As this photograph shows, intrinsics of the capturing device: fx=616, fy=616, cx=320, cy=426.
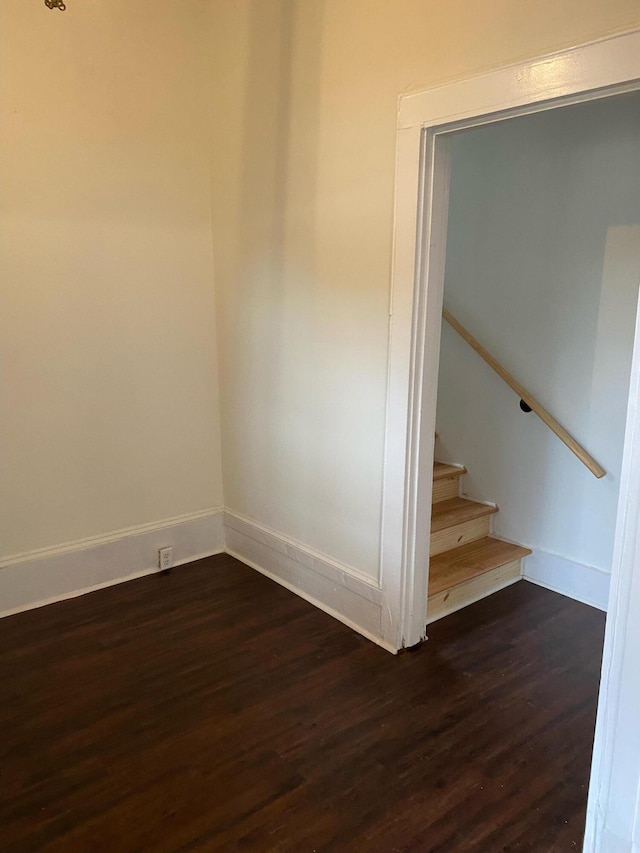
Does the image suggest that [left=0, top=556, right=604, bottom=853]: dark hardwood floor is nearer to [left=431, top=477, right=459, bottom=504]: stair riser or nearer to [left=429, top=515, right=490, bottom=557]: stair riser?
[left=429, top=515, right=490, bottom=557]: stair riser

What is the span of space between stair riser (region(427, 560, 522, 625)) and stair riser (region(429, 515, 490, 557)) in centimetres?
23

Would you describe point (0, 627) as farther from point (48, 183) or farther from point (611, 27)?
point (611, 27)

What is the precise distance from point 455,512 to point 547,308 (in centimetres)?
112

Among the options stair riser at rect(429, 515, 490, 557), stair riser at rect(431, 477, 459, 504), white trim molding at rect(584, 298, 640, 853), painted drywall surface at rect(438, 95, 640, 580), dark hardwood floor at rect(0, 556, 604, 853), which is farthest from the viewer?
stair riser at rect(431, 477, 459, 504)

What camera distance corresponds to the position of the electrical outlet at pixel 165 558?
10.7 ft

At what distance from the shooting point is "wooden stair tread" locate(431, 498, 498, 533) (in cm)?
309

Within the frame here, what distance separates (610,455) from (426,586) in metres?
1.07

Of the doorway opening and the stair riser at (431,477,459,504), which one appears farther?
the stair riser at (431,477,459,504)

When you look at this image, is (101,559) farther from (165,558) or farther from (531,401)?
(531,401)

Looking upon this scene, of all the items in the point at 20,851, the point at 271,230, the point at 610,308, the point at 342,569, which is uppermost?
the point at 271,230

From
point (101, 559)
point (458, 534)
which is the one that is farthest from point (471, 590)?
point (101, 559)

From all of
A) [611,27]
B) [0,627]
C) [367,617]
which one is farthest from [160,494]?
[611,27]

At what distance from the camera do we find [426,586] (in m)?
2.55

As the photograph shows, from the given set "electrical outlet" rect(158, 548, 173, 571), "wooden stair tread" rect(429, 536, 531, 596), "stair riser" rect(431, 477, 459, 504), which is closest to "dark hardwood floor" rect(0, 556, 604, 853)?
"wooden stair tread" rect(429, 536, 531, 596)
